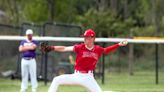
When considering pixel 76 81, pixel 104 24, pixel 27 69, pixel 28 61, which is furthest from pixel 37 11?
pixel 76 81

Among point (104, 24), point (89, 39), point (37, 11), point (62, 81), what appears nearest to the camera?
point (62, 81)

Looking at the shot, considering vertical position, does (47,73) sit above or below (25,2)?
below

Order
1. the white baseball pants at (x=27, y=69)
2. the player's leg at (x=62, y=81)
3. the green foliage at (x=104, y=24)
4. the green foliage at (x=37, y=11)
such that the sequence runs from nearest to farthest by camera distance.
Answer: the player's leg at (x=62, y=81) → the white baseball pants at (x=27, y=69) → the green foliage at (x=104, y=24) → the green foliage at (x=37, y=11)

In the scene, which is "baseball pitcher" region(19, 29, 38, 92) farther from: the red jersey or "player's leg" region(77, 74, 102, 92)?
"player's leg" region(77, 74, 102, 92)

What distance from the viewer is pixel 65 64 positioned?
28125 millimetres

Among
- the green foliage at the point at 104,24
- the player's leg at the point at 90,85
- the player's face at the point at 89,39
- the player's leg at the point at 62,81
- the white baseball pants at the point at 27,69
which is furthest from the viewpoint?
the green foliage at the point at 104,24

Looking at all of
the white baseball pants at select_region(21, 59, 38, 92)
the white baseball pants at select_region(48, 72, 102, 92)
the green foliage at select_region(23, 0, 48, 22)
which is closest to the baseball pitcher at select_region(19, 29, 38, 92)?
the white baseball pants at select_region(21, 59, 38, 92)

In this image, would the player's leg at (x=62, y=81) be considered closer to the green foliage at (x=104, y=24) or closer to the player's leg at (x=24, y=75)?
the player's leg at (x=24, y=75)

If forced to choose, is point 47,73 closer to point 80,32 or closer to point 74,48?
point 80,32

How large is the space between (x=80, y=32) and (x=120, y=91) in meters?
6.55

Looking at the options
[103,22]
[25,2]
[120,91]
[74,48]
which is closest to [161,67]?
[103,22]

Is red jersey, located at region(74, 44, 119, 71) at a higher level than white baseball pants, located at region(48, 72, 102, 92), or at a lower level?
higher

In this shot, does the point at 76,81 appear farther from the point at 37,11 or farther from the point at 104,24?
the point at 37,11

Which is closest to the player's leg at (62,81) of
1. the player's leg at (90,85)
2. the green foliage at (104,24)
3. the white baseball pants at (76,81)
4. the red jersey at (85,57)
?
the white baseball pants at (76,81)
